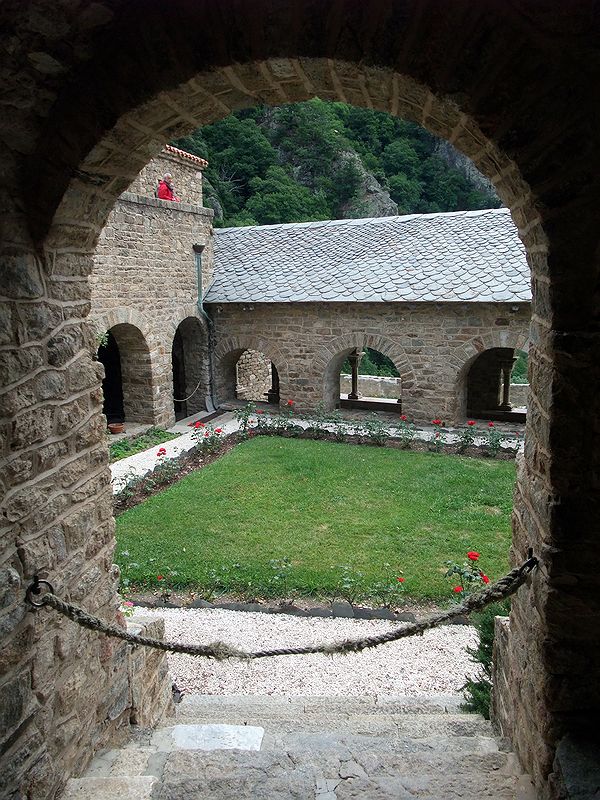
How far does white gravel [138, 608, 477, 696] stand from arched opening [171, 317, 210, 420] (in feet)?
27.3

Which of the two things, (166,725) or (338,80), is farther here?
(166,725)

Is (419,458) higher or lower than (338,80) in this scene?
lower

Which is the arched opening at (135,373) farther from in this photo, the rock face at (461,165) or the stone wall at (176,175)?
the rock face at (461,165)

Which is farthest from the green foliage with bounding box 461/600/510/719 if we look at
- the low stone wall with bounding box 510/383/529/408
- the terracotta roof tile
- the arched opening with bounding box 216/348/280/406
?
the low stone wall with bounding box 510/383/529/408

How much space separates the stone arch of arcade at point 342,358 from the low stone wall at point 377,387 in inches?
232

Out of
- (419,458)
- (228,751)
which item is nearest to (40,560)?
(228,751)

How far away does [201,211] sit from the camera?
513 inches

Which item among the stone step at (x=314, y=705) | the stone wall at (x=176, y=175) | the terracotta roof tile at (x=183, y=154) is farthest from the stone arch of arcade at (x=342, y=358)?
the stone step at (x=314, y=705)

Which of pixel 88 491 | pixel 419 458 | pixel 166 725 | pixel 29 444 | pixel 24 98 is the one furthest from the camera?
pixel 419 458

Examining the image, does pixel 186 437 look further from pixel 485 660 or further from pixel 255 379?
pixel 485 660

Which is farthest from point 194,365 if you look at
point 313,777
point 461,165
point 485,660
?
point 461,165

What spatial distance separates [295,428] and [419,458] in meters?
2.52

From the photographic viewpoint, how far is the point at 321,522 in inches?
289

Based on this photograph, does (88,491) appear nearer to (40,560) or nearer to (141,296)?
(40,560)
